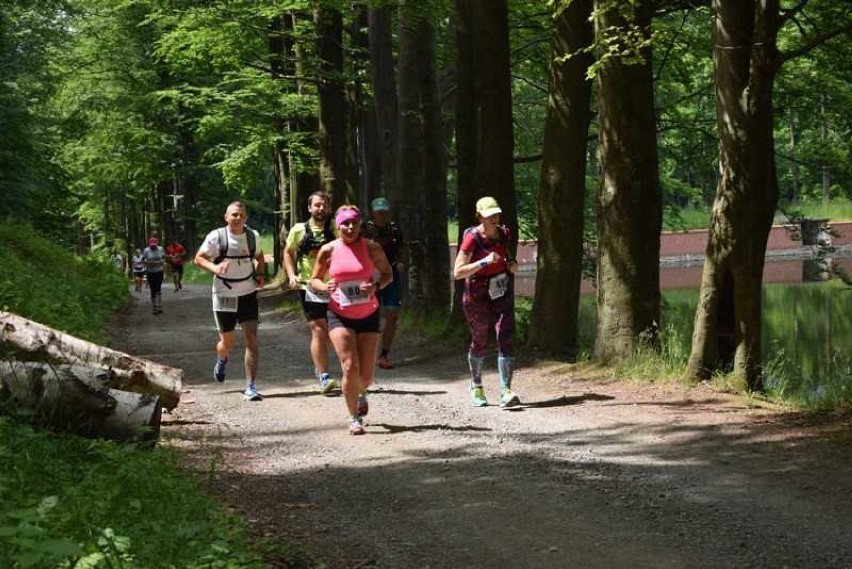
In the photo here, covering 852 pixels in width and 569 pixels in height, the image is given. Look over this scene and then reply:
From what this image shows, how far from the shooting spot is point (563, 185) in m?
14.2

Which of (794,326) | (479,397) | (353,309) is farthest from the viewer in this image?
(794,326)

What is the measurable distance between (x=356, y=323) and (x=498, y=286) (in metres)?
1.69

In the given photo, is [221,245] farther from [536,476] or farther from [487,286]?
[536,476]

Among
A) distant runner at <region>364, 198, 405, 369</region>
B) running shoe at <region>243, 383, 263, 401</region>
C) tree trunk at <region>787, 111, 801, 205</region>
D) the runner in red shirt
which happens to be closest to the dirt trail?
running shoe at <region>243, 383, 263, 401</region>

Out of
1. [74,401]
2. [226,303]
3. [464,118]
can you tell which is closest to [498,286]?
[226,303]

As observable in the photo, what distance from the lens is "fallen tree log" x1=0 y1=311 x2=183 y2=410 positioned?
9273mm

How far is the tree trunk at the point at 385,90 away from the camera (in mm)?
21406

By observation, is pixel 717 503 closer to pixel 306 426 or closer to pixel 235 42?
pixel 306 426

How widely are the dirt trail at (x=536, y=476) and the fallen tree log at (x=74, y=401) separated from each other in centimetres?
75

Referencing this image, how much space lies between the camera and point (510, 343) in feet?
36.3

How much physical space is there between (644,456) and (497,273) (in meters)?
2.82

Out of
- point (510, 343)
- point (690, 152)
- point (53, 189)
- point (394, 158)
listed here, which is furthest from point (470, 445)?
point (53, 189)

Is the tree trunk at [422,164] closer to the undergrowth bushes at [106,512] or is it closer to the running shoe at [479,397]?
the running shoe at [479,397]

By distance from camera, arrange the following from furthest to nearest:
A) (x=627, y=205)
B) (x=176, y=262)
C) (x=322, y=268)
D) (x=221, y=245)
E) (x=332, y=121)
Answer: (x=176, y=262) → (x=332, y=121) → (x=627, y=205) → (x=221, y=245) → (x=322, y=268)
